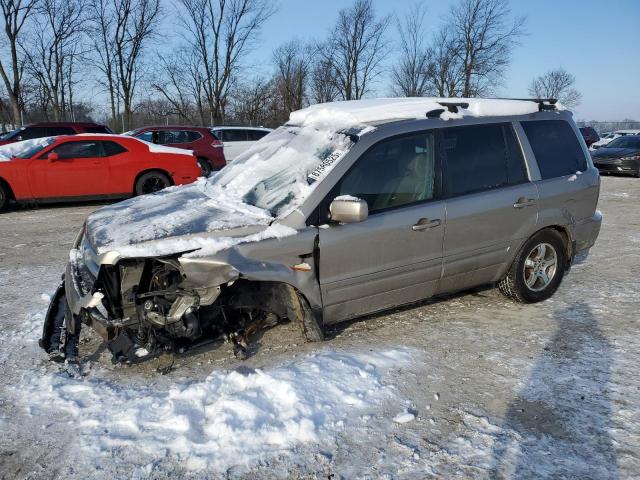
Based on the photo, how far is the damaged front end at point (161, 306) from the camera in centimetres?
310

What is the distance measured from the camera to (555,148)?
4.59m

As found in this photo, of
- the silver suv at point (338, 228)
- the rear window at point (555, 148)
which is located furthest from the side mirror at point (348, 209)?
the rear window at point (555, 148)

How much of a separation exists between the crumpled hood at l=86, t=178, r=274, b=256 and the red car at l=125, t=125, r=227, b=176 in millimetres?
11066

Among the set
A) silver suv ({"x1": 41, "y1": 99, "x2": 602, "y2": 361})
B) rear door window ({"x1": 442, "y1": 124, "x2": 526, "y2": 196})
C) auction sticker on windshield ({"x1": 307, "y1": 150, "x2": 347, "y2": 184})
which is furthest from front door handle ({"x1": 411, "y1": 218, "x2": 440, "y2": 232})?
auction sticker on windshield ({"x1": 307, "y1": 150, "x2": 347, "y2": 184})

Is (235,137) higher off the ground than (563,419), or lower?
higher

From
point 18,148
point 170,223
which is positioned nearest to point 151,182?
point 18,148

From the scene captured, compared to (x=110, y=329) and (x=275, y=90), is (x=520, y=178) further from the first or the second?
(x=275, y=90)

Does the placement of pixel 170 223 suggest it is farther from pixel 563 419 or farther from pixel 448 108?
pixel 563 419

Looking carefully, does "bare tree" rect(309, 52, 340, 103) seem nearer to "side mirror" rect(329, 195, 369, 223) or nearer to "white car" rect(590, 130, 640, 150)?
"white car" rect(590, 130, 640, 150)

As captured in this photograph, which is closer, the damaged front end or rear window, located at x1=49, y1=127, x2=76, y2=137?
the damaged front end

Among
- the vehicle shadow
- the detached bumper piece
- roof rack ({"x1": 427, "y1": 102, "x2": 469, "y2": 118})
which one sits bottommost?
the vehicle shadow

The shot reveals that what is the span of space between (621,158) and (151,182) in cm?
1495

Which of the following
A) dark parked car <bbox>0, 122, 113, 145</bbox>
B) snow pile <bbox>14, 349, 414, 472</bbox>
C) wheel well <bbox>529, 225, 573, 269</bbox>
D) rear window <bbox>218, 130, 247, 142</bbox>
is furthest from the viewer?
rear window <bbox>218, 130, 247, 142</bbox>

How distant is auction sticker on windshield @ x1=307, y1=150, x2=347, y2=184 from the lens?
11.5 ft
